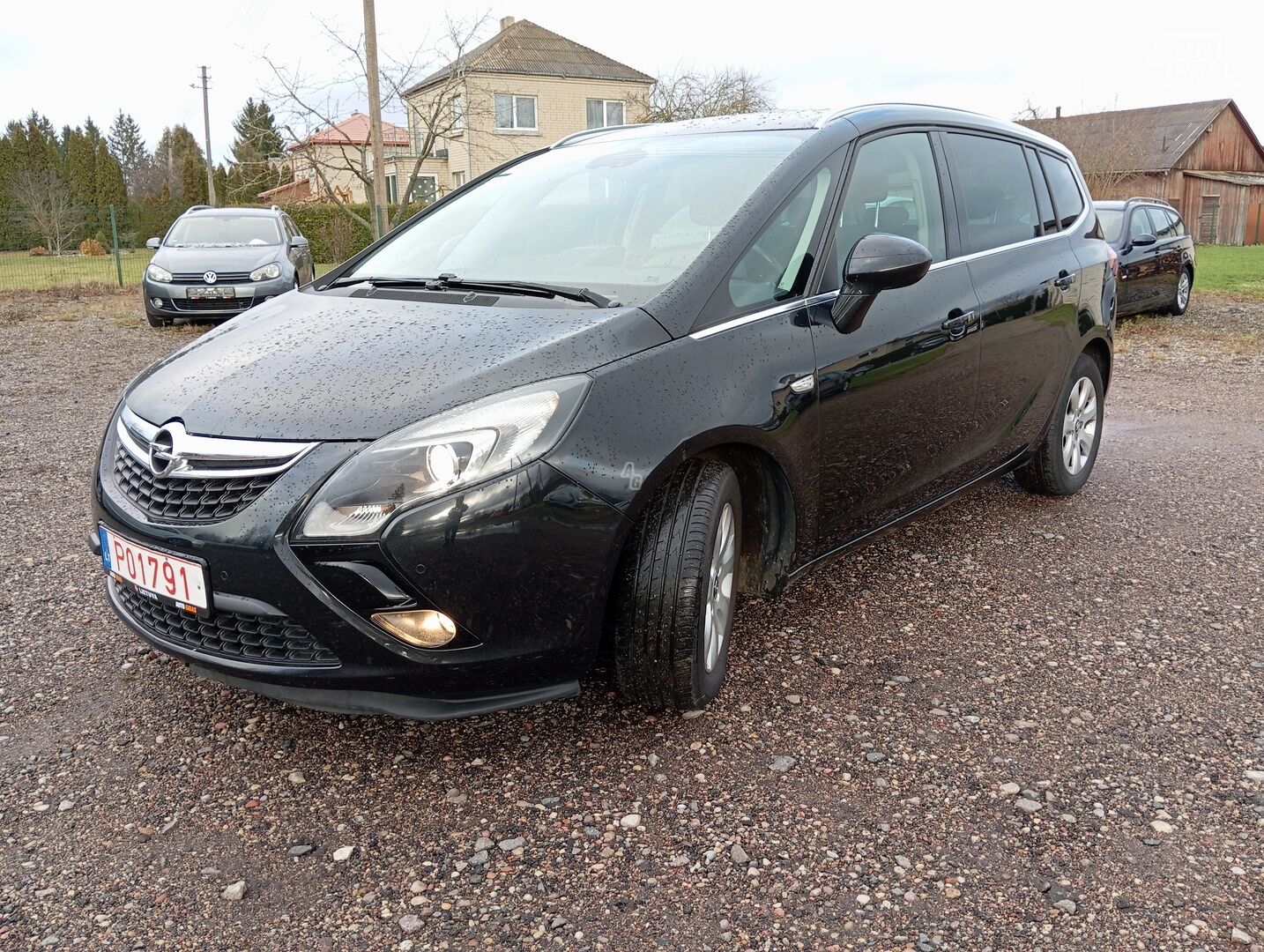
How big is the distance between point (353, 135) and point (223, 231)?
154ft

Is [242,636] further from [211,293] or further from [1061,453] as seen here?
[211,293]

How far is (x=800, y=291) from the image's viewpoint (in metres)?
3.16

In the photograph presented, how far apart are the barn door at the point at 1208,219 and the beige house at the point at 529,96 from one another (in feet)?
83.3

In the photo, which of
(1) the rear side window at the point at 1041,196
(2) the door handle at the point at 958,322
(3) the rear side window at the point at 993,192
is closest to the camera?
(2) the door handle at the point at 958,322

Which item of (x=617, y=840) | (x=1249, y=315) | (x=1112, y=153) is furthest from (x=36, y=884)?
(x=1112, y=153)

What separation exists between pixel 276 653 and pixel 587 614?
739mm

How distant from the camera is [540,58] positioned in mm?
42094

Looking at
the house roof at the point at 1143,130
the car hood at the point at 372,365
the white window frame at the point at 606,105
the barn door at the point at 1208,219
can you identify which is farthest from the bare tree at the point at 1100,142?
the car hood at the point at 372,365

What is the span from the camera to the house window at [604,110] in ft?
140

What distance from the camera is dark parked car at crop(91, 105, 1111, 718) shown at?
239 cm

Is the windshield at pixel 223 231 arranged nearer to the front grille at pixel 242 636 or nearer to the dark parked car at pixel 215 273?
the dark parked car at pixel 215 273

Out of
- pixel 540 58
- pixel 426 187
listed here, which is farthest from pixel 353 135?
pixel 540 58

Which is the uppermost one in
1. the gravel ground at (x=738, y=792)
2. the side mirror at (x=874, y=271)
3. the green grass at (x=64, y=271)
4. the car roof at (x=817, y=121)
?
the green grass at (x=64, y=271)

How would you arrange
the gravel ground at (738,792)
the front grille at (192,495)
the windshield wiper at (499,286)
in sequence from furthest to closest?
the windshield wiper at (499,286) < the front grille at (192,495) < the gravel ground at (738,792)
